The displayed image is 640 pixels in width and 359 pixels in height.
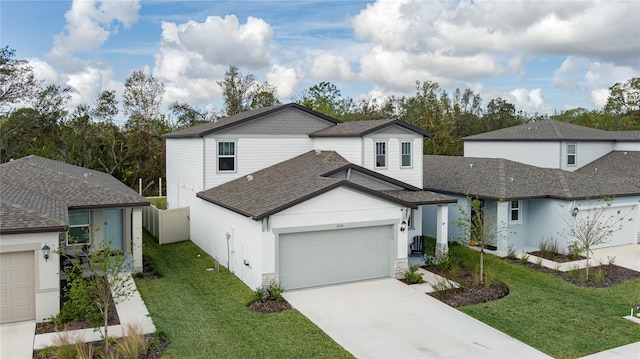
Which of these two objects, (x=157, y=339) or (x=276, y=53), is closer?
(x=157, y=339)

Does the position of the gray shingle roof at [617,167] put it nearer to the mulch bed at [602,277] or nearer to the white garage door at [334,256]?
the mulch bed at [602,277]

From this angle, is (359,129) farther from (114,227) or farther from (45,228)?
(45,228)

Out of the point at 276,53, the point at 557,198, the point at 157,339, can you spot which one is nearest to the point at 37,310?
the point at 157,339

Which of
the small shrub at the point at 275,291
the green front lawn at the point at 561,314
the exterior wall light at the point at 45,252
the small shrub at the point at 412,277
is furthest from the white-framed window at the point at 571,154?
the exterior wall light at the point at 45,252

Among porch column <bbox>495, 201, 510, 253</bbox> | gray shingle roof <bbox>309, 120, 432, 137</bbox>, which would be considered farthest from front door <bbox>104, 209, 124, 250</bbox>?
porch column <bbox>495, 201, 510, 253</bbox>

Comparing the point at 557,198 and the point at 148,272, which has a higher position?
the point at 557,198

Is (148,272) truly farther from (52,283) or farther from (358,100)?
(358,100)

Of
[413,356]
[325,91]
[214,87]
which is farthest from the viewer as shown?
[325,91]
